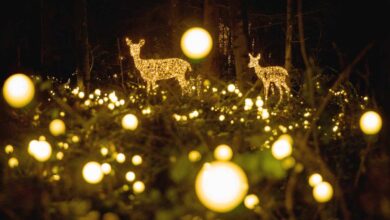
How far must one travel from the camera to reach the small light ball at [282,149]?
4484mm

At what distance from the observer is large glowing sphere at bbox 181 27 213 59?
549 centimetres

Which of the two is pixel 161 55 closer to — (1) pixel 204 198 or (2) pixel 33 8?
(2) pixel 33 8

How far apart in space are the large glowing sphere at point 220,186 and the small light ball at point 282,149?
4.47ft

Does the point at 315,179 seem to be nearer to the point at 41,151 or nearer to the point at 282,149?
the point at 282,149

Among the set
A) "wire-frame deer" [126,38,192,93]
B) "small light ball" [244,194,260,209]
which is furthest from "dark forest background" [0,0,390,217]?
"small light ball" [244,194,260,209]

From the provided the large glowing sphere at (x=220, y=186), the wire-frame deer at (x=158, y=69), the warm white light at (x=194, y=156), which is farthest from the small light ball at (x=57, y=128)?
the wire-frame deer at (x=158, y=69)

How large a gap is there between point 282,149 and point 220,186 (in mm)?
1478

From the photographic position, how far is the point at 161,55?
18141 mm

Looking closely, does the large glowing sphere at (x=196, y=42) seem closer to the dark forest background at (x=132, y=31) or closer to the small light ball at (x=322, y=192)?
the small light ball at (x=322, y=192)

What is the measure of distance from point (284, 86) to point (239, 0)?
195 cm

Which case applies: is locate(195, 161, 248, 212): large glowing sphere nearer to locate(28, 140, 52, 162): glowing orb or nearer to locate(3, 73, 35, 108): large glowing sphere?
locate(28, 140, 52, 162): glowing orb

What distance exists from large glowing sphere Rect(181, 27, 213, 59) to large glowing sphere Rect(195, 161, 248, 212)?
2518mm

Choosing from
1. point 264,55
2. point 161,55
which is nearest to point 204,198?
point 161,55

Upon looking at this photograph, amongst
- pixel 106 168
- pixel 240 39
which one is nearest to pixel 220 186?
pixel 106 168
